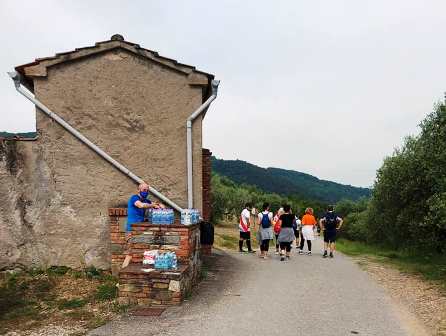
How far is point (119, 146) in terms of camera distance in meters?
8.81

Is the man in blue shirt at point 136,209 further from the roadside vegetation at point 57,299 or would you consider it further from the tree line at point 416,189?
the tree line at point 416,189

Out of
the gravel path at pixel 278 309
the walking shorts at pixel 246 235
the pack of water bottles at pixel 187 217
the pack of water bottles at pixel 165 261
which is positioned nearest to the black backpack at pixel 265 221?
the walking shorts at pixel 246 235

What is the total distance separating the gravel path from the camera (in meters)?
5.51

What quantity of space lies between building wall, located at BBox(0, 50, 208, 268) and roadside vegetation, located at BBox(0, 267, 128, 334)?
40 cm

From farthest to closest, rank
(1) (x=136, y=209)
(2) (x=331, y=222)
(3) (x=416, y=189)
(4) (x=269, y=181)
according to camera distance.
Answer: (4) (x=269, y=181), (3) (x=416, y=189), (2) (x=331, y=222), (1) (x=136, y=209)

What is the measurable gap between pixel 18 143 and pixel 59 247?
244 cm

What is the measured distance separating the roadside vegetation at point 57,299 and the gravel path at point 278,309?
820 mm

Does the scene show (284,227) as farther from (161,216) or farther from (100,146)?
(100,146)

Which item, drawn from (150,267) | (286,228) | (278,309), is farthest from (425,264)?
(150,267)

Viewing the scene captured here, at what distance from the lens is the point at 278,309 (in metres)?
6.54

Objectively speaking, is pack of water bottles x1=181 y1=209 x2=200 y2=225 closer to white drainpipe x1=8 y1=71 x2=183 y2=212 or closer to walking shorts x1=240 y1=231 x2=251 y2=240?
white drainpipe x1=8 y1=71 x2=183 y2=212

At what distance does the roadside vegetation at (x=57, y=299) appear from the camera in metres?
6.11

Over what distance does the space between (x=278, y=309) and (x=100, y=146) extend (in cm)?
513

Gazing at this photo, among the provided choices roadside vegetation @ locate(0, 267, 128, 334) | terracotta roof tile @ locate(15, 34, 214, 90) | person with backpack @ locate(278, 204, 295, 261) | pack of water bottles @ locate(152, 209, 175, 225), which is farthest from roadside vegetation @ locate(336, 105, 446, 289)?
roadside vegetation @ locate(0, 267, 128, 334)
